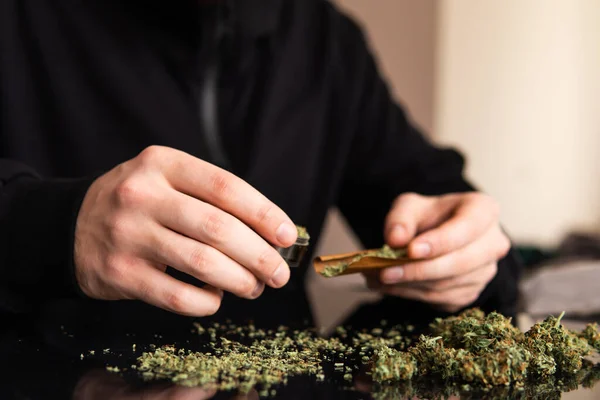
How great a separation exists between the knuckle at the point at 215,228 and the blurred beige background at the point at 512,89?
263 cm

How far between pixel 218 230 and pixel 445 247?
402mm

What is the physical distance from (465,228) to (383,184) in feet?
2.25

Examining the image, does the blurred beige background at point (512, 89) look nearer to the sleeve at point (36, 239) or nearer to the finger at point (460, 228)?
the finger at point (460, 228)

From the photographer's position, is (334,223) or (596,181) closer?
(596,181)

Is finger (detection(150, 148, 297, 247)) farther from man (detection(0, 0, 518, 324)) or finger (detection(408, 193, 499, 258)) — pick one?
finger (detection(408, 193, 499, 258))

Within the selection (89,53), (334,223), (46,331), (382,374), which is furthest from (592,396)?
(334,223)

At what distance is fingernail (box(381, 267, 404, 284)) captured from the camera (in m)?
0.95

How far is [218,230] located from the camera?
725mm

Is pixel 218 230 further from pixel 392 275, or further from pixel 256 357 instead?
pixel 392 275

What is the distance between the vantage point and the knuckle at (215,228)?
724 mm

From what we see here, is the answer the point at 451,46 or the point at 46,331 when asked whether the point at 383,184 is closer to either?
the point at 46,331

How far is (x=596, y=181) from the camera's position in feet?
10.4

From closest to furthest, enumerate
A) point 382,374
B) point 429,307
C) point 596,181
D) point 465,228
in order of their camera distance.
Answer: point 382,374
point 465,228
point 429,307
point 596,181

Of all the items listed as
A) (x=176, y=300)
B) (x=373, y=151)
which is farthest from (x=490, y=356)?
(x=373, y=151)
